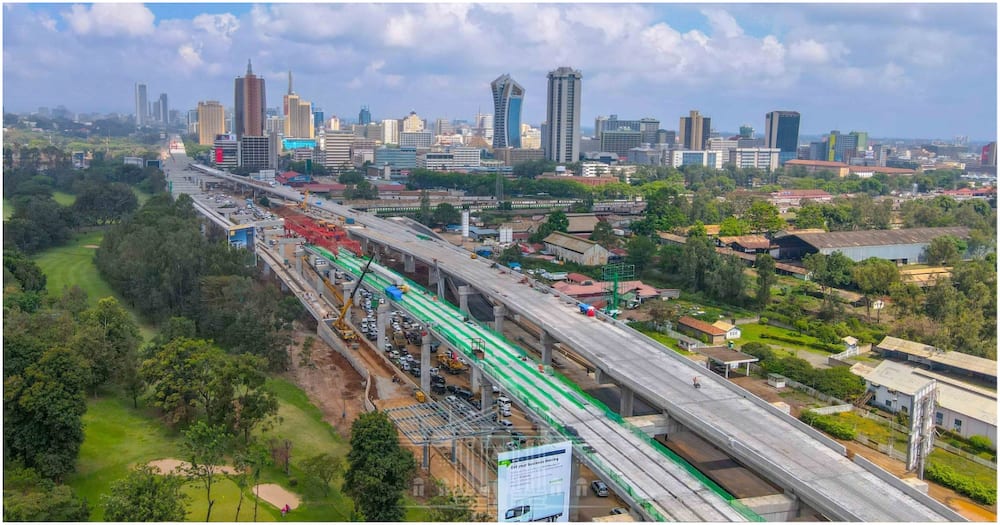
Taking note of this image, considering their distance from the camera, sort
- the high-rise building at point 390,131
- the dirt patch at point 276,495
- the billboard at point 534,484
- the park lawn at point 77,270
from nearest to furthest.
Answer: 1. the billboard at point 534,484
2. the dirt patch at point 276,495
3. the park lawn at point 77,270
4. the high-rise building at point 390,131

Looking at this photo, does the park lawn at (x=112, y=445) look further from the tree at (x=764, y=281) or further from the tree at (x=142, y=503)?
the tree at (x=764, y=281)

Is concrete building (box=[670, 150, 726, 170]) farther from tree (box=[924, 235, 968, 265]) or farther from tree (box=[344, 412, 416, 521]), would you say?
tree (box=[344, 412, 416, 521])

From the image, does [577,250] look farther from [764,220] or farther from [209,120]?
[209,120]

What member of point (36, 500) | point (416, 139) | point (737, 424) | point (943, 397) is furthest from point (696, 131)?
point (36, 500)

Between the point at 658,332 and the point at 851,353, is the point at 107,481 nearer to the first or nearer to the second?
the point at 658,332

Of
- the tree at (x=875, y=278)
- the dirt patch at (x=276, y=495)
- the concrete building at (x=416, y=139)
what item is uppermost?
the concrete building at (x=416, y=139)

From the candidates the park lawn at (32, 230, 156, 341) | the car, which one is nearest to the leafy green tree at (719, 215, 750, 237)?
the park lawn at (32, 230, 156, 341)

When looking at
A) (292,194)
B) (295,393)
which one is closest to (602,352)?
(295,393)

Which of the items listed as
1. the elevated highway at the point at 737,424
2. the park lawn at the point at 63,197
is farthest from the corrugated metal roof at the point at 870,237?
the park lawn at the point at 63,197
